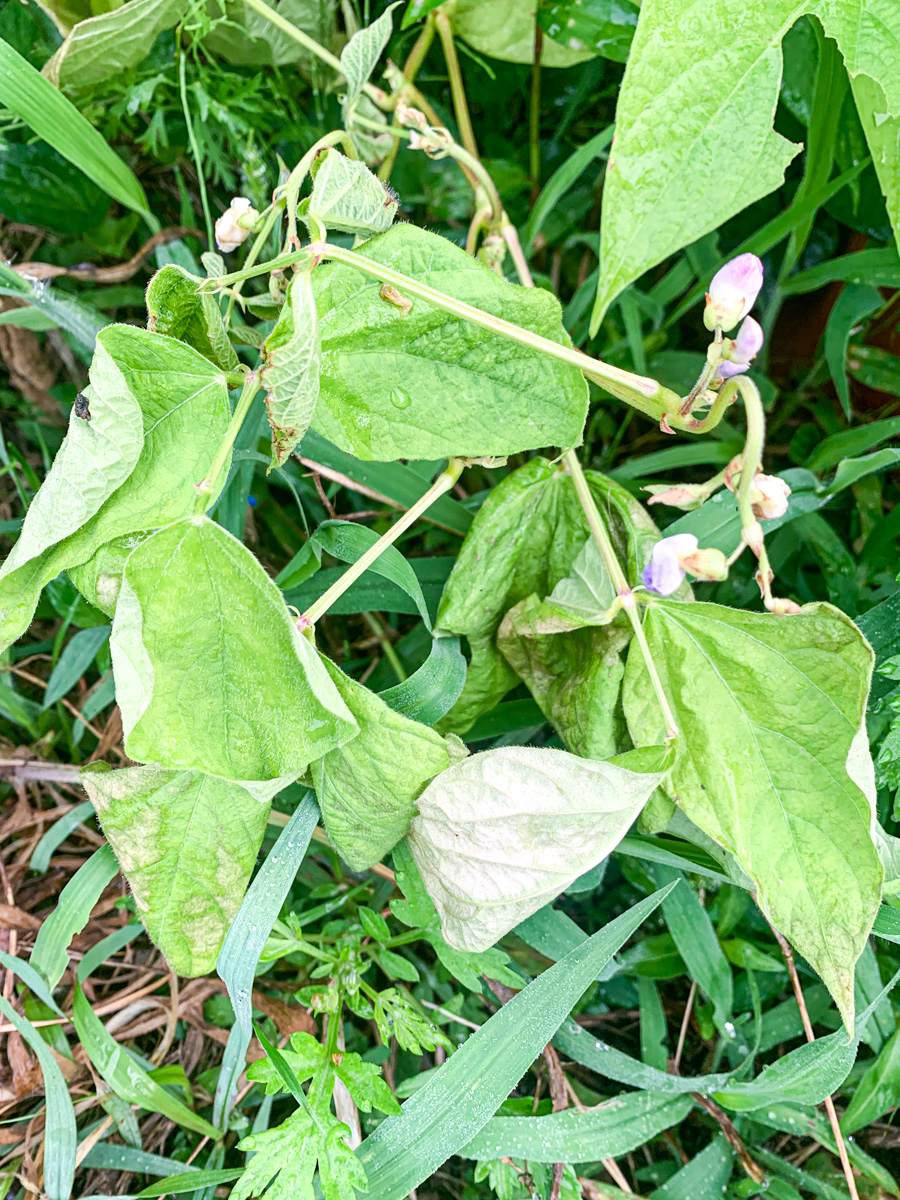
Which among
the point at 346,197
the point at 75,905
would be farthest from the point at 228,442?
the point at 75,905

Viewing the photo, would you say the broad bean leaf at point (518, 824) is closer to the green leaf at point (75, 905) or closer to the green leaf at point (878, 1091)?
the green leaf at point (75, 905)

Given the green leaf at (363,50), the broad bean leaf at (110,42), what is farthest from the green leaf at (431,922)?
the broad bean leaf at (110,42)

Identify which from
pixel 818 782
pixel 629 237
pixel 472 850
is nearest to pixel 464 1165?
pixel 472 850

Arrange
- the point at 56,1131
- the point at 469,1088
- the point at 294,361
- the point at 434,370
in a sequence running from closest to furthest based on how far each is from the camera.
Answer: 1. the point at 294,361
2. the point at 434,370
3. the point at 469,1088
4. the point at 56,1131

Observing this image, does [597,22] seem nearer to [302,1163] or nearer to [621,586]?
[621,586]

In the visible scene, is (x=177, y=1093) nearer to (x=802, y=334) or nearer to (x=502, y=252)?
(x=502, y=252)
